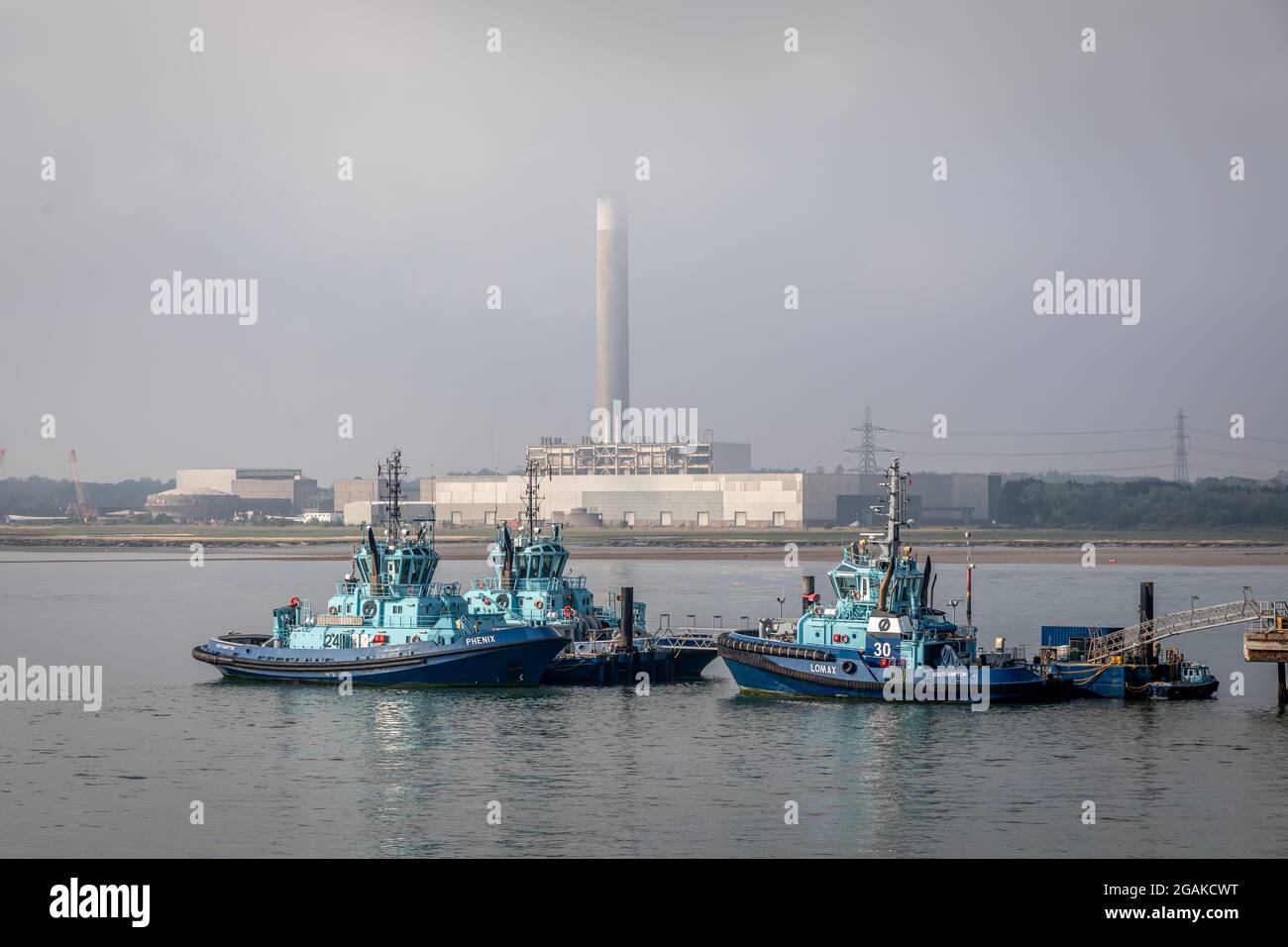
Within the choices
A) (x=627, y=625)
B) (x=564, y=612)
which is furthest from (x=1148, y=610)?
(x=564, y=612)

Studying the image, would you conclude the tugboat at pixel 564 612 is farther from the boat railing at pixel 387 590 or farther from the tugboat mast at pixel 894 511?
the tugboat mast at pixel 894 511

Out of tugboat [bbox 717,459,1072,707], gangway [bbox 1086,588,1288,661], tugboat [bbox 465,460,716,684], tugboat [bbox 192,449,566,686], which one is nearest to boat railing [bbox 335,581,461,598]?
tugboat [bbox 192,449,566,686]

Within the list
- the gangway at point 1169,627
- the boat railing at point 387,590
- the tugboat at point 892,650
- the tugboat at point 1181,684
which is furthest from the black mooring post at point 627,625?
the tugboat at point 1181,684

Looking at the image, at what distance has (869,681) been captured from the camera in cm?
7650

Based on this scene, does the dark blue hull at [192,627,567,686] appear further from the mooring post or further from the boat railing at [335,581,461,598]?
the mooring post

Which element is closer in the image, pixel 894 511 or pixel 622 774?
pixel 622 774

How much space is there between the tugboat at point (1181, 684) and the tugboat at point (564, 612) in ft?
83.1

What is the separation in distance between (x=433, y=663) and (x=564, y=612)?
34.7 feet

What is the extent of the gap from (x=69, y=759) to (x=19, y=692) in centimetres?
2610

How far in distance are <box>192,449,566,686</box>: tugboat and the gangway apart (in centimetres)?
2829

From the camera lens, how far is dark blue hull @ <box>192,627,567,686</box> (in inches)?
3246

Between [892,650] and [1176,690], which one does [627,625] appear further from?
[1176,690]
